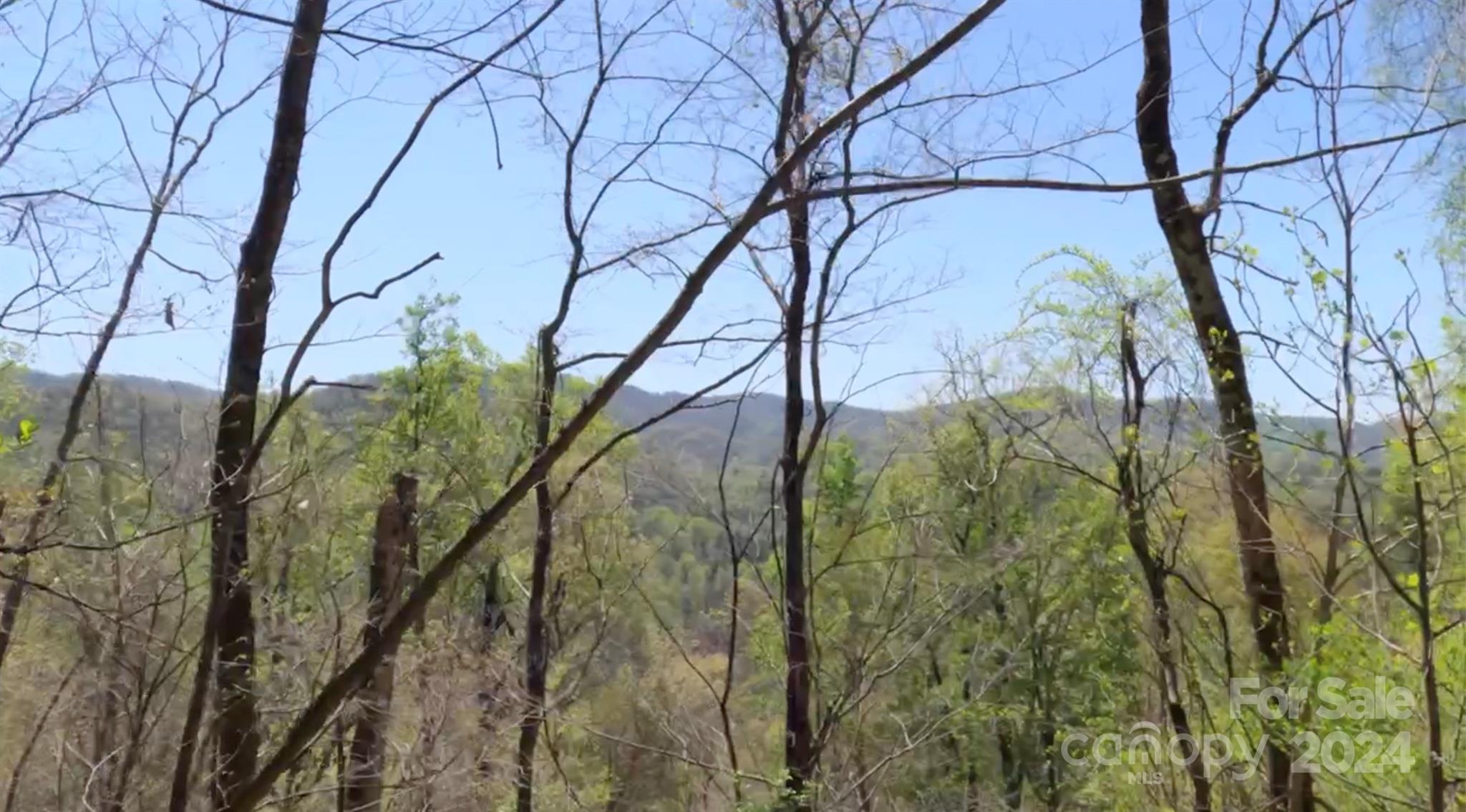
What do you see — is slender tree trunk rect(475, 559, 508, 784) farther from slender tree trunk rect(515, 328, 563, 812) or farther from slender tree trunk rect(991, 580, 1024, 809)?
slender tree trunk rect(991, 580, 1024, 809)

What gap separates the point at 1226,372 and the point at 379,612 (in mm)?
3383

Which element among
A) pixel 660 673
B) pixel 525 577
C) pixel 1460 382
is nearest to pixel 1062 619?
pixel 660 673

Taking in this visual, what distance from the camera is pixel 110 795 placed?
3277mm

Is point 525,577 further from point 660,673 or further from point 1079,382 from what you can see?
point 1079,382

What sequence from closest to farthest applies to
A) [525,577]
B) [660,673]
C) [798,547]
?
1. [798,547]
2. [525,577]
3. [660,673]

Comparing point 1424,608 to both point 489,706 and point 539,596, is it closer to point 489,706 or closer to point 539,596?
point 489,706

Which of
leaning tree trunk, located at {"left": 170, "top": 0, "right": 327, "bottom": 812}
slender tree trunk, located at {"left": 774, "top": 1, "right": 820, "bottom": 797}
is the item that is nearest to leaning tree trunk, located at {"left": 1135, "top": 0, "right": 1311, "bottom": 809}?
slender tree trunk, located at {"left": 774, "top": 1, "right": 820, "bottom": 797}

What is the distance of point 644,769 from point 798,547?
10385 mm

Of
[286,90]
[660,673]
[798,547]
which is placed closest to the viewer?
[286,90]

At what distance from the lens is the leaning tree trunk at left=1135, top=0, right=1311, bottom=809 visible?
3.72 m

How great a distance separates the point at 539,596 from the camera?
711 cm

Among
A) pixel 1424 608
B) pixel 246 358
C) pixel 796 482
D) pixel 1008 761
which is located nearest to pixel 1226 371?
Result: pixel 1424 608

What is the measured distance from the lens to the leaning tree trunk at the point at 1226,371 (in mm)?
3719

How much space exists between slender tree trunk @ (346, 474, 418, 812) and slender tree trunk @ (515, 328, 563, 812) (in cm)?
120
